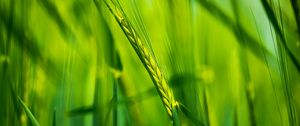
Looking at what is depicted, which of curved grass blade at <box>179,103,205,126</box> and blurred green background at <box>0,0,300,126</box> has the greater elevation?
blurred green background at <box>0,0,300,126</box>

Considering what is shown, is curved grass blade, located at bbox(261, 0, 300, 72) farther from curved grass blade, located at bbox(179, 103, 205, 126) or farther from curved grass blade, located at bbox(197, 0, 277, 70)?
curved grass blade, located at bbox(179, 103, 205, 126)

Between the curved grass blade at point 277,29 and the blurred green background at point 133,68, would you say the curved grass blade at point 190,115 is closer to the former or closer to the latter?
the blurred green background at point 133,68

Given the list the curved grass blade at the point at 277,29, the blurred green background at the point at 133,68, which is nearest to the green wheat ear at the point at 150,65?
the blurred green background at the point at 133,68

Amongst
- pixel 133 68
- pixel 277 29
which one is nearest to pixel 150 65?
pixel 133 68

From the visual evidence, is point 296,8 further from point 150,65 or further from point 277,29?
point 150,65

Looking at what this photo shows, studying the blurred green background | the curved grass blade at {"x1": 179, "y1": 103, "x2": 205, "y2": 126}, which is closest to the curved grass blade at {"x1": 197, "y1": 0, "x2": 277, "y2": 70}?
the blurred green background

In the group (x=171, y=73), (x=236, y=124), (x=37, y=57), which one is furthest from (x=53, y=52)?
(x=236, y=124)
